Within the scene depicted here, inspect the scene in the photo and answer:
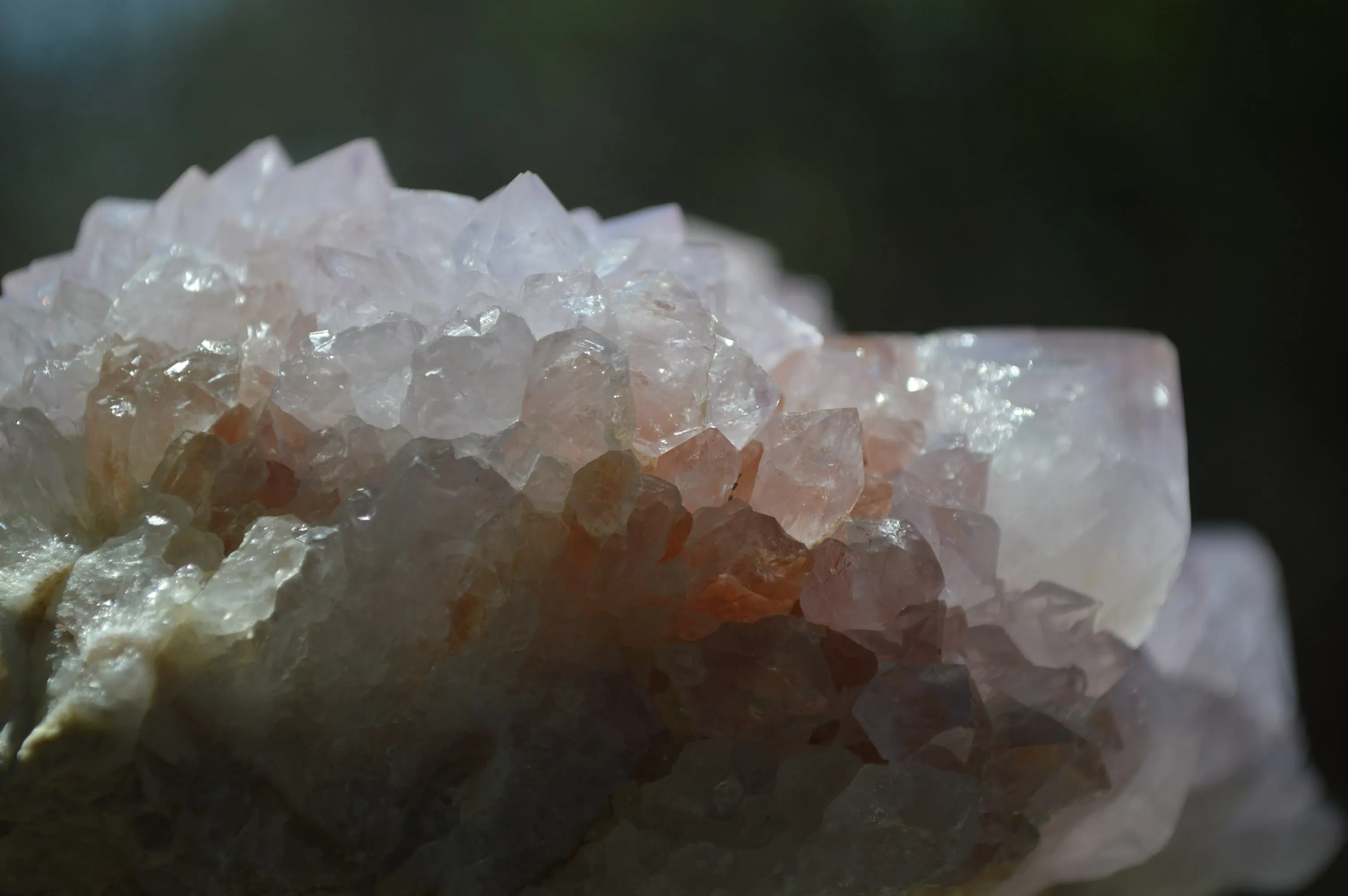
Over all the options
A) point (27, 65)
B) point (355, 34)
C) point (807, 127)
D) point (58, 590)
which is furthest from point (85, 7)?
point (58, 590)

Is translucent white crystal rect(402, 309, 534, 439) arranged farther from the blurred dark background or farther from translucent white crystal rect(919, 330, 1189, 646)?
the blurred dark background

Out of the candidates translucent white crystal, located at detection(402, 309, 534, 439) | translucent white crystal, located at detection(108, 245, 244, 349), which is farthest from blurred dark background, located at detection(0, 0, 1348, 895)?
translucent white crystal, located at detection(402, 309, 534, 439)

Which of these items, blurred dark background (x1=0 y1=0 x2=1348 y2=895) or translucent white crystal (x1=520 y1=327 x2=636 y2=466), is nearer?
translucent white crystal (x1=520 y1=327 x2=636 y2=466)

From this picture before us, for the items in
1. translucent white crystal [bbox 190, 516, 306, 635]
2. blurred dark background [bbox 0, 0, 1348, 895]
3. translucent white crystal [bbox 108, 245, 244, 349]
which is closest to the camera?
translucent white crystal [bbox 190, 516, 306, 635]

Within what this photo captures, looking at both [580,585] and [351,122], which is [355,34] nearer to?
[351,122]

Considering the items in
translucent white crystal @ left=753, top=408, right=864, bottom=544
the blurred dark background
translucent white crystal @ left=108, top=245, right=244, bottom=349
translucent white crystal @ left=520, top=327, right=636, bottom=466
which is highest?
translucent white crystal @ left=108, top=245, right=244, bottom=349

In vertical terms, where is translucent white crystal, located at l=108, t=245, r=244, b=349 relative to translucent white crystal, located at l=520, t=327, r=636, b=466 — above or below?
above
